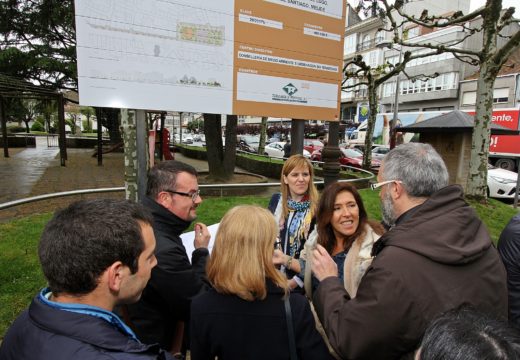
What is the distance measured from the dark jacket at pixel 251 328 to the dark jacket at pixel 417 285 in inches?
4.9

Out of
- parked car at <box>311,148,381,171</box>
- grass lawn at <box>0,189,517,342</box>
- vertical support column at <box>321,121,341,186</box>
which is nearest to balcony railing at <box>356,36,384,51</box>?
parked car at <box>311,148,381,171</box>

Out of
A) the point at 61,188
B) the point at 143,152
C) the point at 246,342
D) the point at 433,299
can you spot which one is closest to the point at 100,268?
the point at 246,342

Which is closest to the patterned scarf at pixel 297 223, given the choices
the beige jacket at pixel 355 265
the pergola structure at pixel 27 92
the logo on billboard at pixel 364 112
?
the beige jacket at pixel 355 265

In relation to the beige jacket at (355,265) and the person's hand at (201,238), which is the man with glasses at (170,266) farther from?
the beige jacket at (355,265)

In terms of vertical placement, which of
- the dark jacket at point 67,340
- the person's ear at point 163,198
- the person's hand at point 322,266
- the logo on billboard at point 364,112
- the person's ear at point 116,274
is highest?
the logo on billboard at point 364,112

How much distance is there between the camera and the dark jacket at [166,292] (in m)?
1.88

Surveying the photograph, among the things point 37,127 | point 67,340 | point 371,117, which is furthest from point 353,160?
point 37,127

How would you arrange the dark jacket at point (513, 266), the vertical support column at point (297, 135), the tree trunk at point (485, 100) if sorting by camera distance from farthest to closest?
the tree trunk at point (485, 100)
the vertical support column at point (297, 135)
the dark jacket at point (513, 266)

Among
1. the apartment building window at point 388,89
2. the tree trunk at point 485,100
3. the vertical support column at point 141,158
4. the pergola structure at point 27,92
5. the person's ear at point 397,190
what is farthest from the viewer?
the apartment building window at point 388,89

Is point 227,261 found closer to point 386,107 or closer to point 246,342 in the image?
point 246,342

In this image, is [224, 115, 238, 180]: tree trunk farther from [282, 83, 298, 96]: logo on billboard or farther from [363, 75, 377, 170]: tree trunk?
[282, 83, 298, 96]: logo on billboard

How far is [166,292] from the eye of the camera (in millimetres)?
1892

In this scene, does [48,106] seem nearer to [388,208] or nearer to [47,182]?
[47,182]

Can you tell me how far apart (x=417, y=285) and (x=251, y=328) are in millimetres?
737
